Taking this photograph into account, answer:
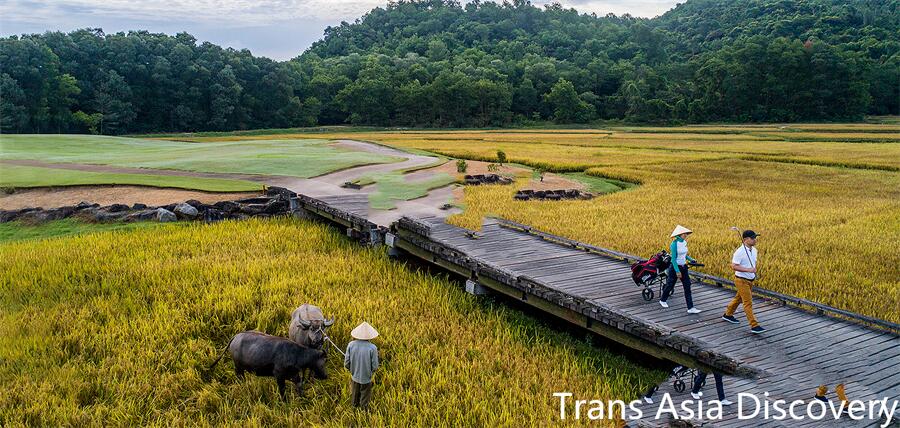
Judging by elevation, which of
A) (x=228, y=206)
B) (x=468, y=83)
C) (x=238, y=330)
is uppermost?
(x=468, y=83)

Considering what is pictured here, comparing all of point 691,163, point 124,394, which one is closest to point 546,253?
point 124,394

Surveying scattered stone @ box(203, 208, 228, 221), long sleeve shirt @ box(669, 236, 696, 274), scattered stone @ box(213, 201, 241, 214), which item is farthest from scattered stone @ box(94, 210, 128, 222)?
long sleeve shirt @ box(669, 236, 696, 274)

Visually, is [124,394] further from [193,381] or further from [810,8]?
[810,8]

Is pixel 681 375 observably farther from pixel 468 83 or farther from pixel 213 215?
pixel 468 83

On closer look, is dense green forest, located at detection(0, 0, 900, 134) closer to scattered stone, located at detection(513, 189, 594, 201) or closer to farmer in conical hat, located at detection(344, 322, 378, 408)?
scattered stone, located at detection(513, 189, 594, 201)

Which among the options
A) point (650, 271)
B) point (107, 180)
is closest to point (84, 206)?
point (107, 180)

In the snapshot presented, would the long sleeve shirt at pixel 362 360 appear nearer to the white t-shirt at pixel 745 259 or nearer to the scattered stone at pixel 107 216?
the white t-shirt at pixel 745 259
